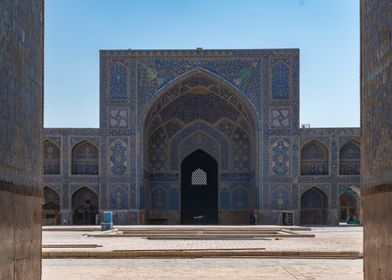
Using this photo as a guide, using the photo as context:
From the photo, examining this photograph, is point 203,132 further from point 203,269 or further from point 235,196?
point 203,269

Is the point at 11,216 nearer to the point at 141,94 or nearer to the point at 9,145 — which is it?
the point at 9,145

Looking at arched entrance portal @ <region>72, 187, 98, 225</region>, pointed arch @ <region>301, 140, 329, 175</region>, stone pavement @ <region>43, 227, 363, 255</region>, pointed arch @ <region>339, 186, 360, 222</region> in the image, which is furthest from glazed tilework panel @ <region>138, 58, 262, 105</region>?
stone pavement @ <region>43, 227, 363, 255</region>

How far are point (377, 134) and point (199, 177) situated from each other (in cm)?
2264

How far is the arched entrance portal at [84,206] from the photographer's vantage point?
24.1 m

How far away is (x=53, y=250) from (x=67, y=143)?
43.5 feet

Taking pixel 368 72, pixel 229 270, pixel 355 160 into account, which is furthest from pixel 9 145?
pixel 355 160

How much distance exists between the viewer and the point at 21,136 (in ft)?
16.3

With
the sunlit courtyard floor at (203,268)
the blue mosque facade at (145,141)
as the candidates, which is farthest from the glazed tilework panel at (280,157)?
the sunlit courtyard floor at (203,268)

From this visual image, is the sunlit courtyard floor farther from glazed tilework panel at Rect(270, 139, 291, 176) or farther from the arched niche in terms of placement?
the arched niche

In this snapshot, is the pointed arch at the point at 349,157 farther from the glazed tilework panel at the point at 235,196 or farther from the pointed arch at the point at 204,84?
the glazed tilework panel at the point at 235,196

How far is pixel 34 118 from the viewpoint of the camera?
5.46 metres

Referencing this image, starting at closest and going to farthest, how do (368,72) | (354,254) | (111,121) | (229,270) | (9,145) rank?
(9,145) < (368,72) < (229,270) < (354,254) < (111,121)

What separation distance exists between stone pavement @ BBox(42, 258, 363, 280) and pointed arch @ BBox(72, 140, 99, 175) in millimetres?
14024

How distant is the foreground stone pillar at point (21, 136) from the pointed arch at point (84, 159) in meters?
18.1
